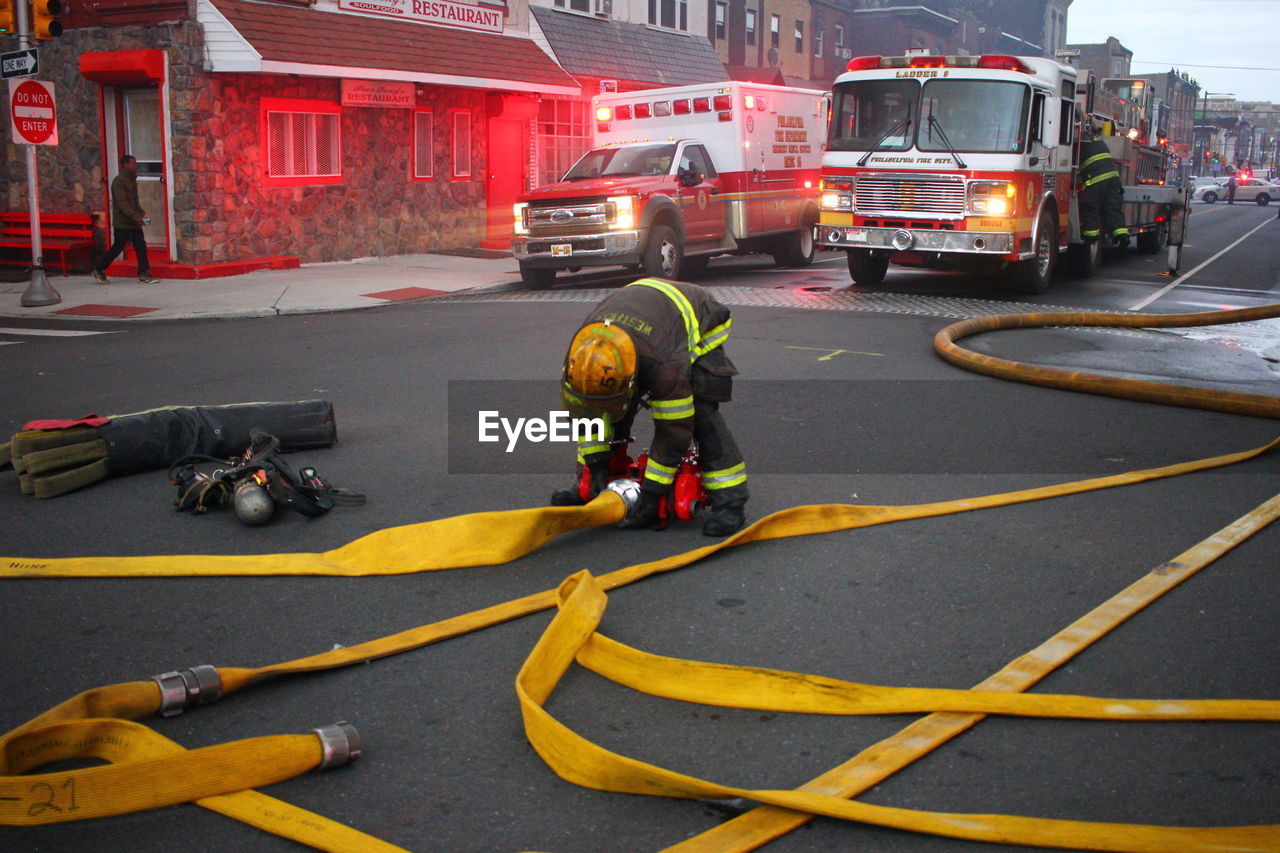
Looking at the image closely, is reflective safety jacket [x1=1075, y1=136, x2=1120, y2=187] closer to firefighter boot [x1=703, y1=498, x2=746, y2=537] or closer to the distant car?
firefighter boot [x1=703, y1=498, x2=746, y2=537]

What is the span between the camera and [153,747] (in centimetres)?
342

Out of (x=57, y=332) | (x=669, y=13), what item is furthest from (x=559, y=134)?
(x=57, y=332)

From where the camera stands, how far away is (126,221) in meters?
17.1

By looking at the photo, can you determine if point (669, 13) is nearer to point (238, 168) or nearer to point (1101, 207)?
point (238, 168)

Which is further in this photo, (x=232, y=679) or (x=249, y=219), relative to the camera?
(x=249, y=219)

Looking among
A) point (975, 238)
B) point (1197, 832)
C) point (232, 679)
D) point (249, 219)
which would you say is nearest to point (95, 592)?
point (232, 679)

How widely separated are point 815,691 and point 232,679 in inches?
73.2

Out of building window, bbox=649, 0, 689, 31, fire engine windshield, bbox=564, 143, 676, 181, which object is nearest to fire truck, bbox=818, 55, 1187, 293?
fire engine windshield, bbox=564, 143, 676, 181

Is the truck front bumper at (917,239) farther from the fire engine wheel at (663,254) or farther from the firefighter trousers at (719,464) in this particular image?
the firefighter trousers at (719,464)

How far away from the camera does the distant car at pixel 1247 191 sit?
6531 cm

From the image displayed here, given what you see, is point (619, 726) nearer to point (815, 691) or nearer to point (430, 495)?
point (815, 691)

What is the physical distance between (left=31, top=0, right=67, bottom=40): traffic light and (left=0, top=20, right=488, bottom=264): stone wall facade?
340cm

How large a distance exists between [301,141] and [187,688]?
57.6 feet

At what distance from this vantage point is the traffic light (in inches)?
557
